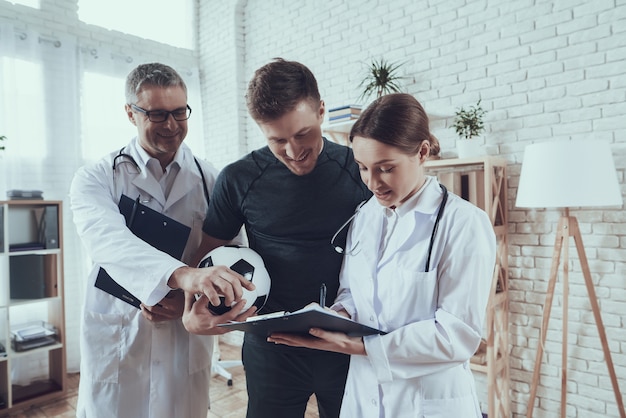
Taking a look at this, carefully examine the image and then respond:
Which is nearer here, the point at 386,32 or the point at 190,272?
the point at 190,272

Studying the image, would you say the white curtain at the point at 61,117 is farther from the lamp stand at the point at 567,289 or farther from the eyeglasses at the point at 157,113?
the lamp stand at the point at 567,289

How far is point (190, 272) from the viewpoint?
47.4 inches

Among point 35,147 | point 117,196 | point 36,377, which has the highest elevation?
point 35,147

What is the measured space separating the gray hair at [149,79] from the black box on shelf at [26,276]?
92.1 inches

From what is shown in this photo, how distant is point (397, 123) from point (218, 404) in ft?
8.96

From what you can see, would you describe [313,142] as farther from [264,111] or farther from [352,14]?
[352,14]

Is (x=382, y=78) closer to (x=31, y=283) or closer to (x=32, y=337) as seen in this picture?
(x=31, y=283)

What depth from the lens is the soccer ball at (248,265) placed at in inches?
48.8

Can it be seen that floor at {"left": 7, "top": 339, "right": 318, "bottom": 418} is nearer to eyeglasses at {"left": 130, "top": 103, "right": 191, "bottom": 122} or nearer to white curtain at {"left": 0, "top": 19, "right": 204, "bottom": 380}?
white curtain at {"left": 0, "top": 19, "right": 204, "bottom": 380}

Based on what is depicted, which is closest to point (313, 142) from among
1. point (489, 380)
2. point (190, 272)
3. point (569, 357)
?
point (190, 272)

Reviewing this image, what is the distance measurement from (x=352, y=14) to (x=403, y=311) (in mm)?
3052

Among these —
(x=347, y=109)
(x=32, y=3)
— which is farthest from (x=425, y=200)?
(x=32, y=3)

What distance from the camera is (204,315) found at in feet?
3.89

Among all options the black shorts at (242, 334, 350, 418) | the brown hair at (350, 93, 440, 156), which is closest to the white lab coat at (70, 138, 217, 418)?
the black shorts at (242, 334, 350, 418)
